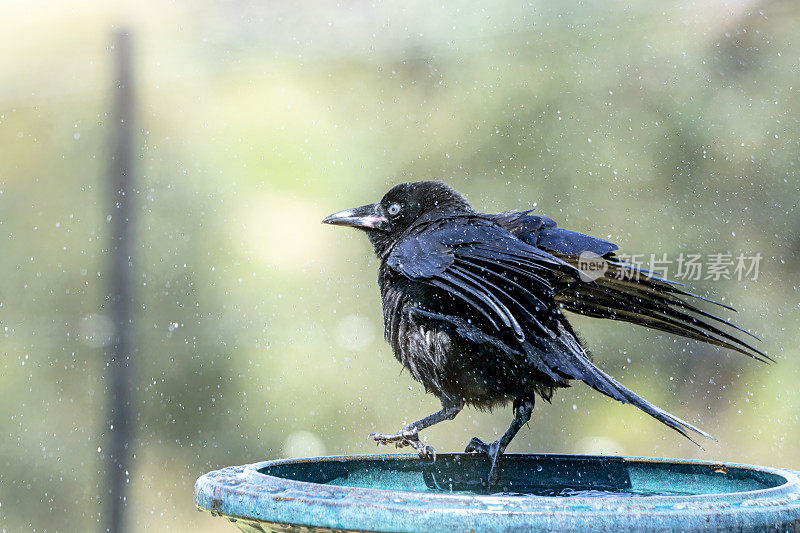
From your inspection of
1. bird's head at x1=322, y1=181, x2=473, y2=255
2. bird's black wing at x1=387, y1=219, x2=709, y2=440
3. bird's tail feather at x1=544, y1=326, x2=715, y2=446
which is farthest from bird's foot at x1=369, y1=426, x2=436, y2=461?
bird's head at x1=322, y1=181, x2=473, y2=255

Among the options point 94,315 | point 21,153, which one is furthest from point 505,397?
Answer: point 21,153

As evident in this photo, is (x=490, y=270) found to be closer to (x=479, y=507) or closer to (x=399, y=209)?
(x=399, y=209)

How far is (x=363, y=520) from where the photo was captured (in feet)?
3.76

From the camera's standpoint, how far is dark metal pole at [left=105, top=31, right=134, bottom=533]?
5520mm

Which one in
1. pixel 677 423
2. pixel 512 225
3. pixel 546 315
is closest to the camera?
pixel 677 423

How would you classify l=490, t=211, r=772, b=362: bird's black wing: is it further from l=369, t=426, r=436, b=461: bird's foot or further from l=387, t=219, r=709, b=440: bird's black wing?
l=369, t=426, r=436, b=461: bird's foot

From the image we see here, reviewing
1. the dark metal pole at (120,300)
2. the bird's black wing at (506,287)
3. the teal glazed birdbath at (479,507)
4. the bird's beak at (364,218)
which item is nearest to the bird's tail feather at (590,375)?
the bird's black wing at (506,287)

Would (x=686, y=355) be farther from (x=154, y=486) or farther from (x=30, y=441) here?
(x=30, y=441)

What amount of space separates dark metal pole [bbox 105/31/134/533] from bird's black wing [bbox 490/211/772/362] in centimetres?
404

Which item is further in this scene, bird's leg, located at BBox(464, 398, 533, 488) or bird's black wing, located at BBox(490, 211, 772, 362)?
bird's black wing, located at BBox(490, 211, 772, 362)

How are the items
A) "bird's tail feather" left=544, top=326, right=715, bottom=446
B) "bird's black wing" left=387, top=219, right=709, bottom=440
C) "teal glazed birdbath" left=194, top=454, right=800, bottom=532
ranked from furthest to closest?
"bird's black wing" left=387, top=219, right=709, bottom=440 → "bird's tail feather" left=544, top=326, right=715, bottom=446 → "teal glazed birdbath" left=194, top=454, right=800, bottom=532

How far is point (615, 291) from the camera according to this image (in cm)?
230

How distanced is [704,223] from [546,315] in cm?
377

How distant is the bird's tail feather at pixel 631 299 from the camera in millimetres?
2246
